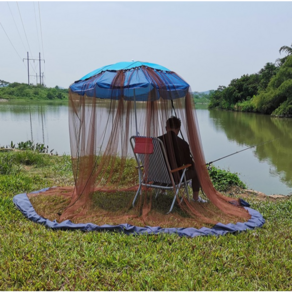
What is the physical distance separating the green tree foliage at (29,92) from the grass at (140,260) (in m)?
56.9

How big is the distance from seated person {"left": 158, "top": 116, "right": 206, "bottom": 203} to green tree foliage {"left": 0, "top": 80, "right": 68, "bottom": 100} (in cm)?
5644

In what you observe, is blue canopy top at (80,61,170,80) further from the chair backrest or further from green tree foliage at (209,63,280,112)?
green tree foliage at (209,63,280,112)

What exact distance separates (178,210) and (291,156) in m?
7.89

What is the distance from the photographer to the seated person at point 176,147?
11.5 feet

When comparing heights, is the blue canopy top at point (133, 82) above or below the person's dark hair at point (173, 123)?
above

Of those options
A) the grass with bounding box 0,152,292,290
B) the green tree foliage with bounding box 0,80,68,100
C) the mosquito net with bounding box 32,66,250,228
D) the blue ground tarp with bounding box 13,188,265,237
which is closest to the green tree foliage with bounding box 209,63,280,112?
the green tree foliage with bounding box 0,80,68,100

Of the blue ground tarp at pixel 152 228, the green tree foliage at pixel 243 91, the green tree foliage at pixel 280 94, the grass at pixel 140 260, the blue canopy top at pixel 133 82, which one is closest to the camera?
the grass at pixel 140 260

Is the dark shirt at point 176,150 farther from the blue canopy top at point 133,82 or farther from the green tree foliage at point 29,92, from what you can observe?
the green tree foliage at point 29,92

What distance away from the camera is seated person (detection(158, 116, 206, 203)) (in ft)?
11.5

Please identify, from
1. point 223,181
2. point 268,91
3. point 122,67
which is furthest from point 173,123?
point 268,91

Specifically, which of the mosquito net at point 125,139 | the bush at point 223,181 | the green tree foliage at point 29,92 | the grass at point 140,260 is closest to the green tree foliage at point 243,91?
the green tree foliage at point 29,92

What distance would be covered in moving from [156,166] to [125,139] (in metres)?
0.66

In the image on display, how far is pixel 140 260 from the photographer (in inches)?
95.3

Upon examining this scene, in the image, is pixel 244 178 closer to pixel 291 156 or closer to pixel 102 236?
pixel 291 156
